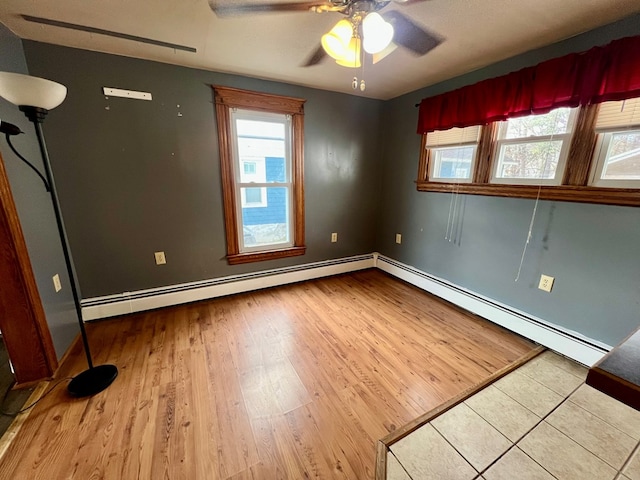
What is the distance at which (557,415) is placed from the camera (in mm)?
1418

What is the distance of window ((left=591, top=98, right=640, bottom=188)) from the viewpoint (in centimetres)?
155

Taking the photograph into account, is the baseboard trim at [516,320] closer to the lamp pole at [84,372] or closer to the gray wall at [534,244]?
the gray wall at [534,244]

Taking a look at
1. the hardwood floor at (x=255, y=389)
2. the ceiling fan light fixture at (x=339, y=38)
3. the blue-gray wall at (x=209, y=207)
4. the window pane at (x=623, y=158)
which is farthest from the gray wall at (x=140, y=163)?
the window pane at (x=623, y=158)

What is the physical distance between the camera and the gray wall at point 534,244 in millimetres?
1641

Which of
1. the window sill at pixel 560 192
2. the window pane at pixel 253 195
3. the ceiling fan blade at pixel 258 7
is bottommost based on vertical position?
the window pane at pixel 253 195

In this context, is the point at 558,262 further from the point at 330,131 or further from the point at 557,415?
the point at 330,131

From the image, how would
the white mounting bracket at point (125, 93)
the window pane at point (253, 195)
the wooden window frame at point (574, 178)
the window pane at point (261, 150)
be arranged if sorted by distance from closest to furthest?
the wooden window frame at point (574, 178), the white mounting bracket at point (125, 93), the window pane at point (261, 150), the window pane at point (253, 195)

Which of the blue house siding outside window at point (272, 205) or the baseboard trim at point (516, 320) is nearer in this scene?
the baseboard trim at point (516, 320)

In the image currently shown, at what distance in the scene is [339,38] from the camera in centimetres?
130

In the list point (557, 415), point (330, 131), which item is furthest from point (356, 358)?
point (330, 131)

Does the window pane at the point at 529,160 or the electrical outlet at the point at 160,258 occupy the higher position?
the window pane at the point at 529,160

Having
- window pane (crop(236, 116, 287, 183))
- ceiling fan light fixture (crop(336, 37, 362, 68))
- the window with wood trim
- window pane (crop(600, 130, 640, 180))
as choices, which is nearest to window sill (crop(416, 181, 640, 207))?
window pane (crop(600, 130, 640, 180))

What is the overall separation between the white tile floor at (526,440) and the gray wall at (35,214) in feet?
7.46

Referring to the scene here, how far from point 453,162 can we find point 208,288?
9.22ft
